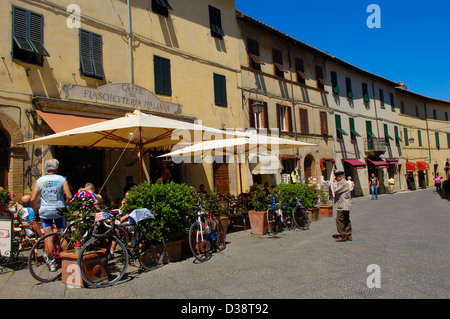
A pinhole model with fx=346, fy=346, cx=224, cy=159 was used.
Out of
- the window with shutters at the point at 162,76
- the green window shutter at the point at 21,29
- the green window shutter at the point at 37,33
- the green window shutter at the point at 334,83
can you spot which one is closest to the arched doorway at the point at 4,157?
the green window shutter at the point at 21,29

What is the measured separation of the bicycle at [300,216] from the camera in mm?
8969

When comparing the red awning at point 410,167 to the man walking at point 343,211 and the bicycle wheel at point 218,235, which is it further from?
the bicycle wheel at point 218,235

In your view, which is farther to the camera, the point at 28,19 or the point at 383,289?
the point at 28,19

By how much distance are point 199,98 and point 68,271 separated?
10.5 m

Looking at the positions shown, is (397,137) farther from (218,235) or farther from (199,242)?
(199,242)

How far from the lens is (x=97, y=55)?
10.9 metres

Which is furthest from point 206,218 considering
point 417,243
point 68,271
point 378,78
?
point 378,78

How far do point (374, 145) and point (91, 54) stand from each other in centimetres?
2227

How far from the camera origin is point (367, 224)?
9906 millimetres

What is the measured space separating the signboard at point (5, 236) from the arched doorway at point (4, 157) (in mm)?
3951

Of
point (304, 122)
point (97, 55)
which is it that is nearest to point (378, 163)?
point (304, 122)

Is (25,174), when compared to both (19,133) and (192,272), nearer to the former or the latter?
(19,133)

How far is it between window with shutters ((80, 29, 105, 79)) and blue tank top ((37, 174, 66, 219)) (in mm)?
6022

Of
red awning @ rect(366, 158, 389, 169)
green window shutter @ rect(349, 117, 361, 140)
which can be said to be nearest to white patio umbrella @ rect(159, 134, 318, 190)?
green window shutter @ rect(349, 117, 361, 140)
